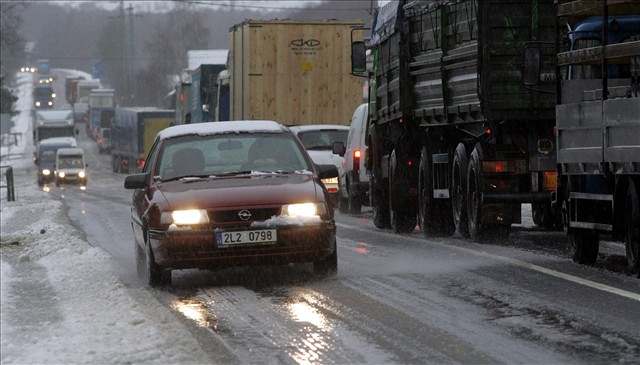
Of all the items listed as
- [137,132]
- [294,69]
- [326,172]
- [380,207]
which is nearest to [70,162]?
[137,132]

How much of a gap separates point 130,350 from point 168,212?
3992 millimetres

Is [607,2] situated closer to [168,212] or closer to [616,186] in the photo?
[616,186]

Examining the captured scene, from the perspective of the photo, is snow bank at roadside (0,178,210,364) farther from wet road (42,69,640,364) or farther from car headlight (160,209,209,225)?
car headlight (160,209,209,225)

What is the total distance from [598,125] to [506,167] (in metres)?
3.86

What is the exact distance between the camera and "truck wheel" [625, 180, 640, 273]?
12030mm

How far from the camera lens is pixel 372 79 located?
2384 cm

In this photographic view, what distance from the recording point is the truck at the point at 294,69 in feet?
116

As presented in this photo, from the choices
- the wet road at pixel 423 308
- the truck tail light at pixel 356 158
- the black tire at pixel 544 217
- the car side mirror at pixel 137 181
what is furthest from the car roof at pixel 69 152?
the car side mirror at pixel 137 181

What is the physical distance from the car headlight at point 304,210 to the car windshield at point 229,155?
965mm

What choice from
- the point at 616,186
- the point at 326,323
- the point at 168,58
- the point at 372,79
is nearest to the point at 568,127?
the point at 616,186

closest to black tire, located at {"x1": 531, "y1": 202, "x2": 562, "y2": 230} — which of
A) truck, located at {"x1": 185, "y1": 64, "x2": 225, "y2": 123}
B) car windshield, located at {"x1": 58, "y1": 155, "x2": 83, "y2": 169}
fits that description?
truck, located at {"x1": 185, "y1": 64, "x2": 225, "y2": 123}

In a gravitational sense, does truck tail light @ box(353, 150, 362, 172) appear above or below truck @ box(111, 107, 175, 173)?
below

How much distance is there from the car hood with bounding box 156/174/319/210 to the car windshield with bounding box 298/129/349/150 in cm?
1710

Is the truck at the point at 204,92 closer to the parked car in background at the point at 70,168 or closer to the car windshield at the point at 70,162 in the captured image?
the parked car in background at the point at 70,168
